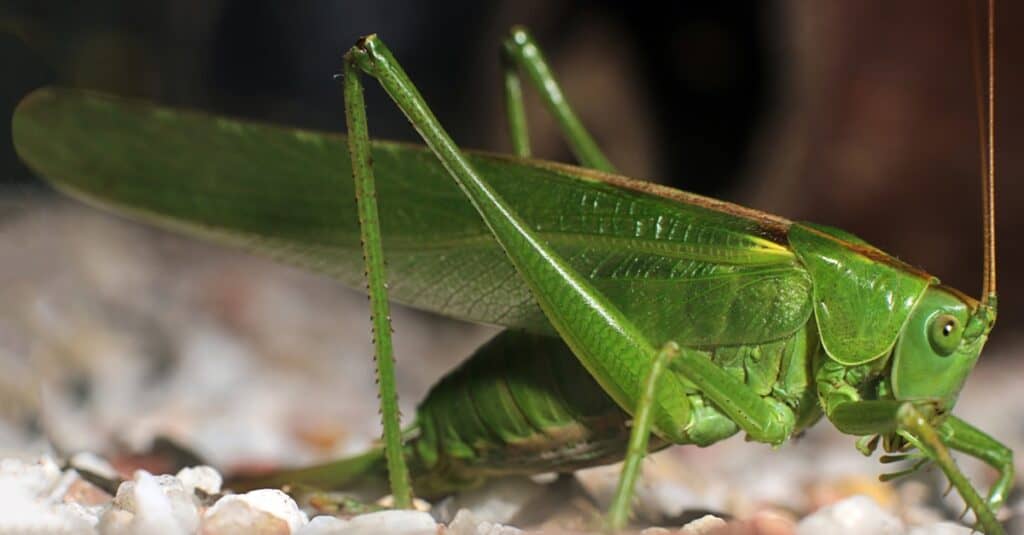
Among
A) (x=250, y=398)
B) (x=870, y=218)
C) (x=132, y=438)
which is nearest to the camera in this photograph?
(x=132, y=438)

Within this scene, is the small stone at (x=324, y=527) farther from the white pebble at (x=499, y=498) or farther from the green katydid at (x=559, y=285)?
the white pebble at (x=499, y=498)

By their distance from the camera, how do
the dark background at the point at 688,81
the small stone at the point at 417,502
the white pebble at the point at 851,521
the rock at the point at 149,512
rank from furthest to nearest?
the dark background at the point at 688,81 → the small stone at the point at 417,502 → the white pebble at the point at 851,521 → the rock at the point at 149,512

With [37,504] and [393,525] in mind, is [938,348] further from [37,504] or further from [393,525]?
[37,504]

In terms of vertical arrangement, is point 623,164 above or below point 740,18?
below

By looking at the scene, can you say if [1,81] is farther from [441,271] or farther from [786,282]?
[786,282]

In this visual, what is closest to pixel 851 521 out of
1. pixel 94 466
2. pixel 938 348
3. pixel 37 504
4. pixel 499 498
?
pixel 938 348

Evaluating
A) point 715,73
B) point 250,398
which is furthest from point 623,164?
point 250,398

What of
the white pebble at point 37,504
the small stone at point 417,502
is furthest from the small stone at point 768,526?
the white pebble at point 37,504
